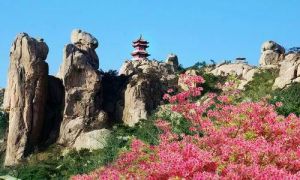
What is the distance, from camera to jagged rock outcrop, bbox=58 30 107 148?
30641 millimetres

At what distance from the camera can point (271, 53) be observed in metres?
40.7

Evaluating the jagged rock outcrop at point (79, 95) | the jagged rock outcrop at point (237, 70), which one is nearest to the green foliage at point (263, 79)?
the jagged rock outcrop at point (237, 70)

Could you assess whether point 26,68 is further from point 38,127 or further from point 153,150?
point 153,150

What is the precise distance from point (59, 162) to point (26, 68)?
751cm

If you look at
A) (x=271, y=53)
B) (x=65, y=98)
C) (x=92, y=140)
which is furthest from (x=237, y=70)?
(x=92, y=140)

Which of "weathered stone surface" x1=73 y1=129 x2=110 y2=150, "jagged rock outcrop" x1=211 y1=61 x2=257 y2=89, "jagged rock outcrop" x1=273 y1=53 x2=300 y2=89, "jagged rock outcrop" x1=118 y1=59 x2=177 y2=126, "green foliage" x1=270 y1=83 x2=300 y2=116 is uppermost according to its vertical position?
"jagged rock outcrop" x1=211 y1=61 x2=257 y2=89

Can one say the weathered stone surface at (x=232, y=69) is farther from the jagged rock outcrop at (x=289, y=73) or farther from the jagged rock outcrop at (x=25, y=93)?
the jagged rock outcrop at (x=25, y=93)

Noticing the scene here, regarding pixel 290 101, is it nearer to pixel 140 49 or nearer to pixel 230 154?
pixel 230 154

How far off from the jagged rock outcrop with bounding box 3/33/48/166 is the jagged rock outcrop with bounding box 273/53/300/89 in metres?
12.2

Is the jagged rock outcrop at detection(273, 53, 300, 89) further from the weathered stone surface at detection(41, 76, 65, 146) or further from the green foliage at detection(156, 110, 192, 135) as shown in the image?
the weathered stone surface at detection(41, 76, 65, 146)

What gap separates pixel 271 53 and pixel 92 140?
1788 centimetres

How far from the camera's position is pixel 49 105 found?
3288 cm

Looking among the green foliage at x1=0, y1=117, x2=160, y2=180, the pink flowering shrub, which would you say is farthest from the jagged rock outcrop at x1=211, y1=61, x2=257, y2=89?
the pink flowering shrub

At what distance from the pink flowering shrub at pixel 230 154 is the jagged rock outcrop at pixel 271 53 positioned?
31289 millimetres
